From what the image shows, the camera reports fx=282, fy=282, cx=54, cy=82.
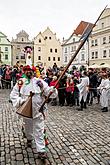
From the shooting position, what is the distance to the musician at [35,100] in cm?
535

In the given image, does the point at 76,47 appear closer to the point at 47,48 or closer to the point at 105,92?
the point at 47,48

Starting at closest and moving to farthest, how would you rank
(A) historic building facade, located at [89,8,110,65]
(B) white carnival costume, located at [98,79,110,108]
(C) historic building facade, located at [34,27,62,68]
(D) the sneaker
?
(D) the sneaker < (B) white carnival costume, located at [98,79,110,108] < (A) historic building facade, located at [89,8,110,65] < (C) historic building facade, located at [34,27,62,68]

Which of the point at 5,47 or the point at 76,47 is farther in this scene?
the point at 5,47

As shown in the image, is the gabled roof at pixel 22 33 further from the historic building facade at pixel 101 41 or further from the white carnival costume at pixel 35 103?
the white carnival costume at pixel 35 103

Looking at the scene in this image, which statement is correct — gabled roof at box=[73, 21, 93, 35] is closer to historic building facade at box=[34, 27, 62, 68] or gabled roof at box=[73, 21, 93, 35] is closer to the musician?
historic building facade at box=[34, 27, 62, 68]

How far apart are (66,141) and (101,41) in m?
47.0

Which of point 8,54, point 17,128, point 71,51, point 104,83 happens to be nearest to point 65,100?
point 104,83

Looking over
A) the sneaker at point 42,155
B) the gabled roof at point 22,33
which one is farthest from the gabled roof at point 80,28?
the sneaker at point 42,155

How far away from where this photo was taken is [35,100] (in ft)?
18.1

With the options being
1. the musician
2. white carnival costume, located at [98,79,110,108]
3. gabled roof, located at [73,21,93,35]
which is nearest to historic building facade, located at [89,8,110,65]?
gabled roof, located at [73,21,93,35]

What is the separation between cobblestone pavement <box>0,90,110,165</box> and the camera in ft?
17.5

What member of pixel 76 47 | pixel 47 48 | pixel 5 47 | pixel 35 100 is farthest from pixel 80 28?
pixel 35 100

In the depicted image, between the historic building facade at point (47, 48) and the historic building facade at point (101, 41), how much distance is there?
1983 cm

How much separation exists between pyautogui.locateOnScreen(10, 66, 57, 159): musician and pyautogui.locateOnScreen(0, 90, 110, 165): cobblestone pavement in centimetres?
36
